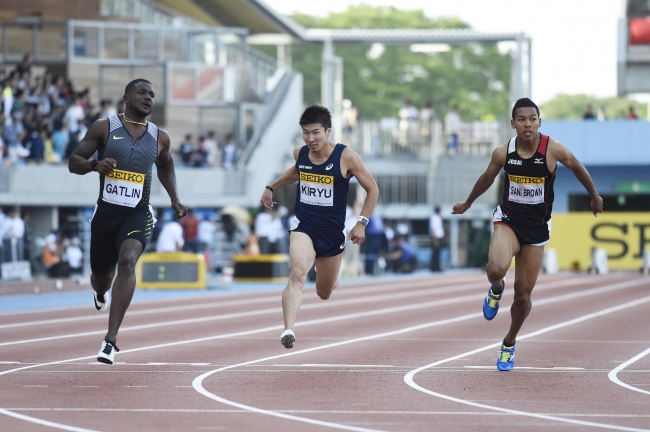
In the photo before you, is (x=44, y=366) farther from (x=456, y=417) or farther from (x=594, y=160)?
(x=594, y=160)

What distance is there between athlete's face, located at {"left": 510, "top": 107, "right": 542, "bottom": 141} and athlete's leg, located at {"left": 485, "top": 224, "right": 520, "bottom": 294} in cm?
86

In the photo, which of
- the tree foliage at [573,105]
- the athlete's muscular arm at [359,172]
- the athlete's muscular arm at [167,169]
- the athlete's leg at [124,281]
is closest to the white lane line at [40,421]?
the athlete's leg at [124,281]

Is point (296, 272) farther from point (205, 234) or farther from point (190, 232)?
point (205, 234)

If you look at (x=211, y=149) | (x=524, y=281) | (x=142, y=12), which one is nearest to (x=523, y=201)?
(x=524, y=281)

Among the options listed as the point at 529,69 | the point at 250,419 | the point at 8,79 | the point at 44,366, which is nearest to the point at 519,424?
the point at 250,419

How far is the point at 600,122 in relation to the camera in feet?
130

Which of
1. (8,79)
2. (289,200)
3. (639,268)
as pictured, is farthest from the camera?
(289,200)

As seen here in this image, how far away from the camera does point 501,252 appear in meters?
10.5

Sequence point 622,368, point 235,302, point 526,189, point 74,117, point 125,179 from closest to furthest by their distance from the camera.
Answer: point 125,179 < point 526,189 < point 622,368 < point 235,302 < point 74,117

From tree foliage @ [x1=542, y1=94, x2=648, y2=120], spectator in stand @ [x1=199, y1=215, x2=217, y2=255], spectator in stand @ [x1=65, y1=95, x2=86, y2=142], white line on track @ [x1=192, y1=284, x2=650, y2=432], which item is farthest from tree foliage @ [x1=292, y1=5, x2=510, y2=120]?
tree foliage @ [x1=542, y1=94, x2=648, y2=120]

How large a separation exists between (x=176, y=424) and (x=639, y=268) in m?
33.3

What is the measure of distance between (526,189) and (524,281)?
780 millimetres

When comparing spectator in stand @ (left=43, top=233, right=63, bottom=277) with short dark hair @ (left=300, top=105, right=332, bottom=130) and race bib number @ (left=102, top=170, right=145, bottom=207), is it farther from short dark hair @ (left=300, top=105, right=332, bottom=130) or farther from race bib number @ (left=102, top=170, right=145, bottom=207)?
short dark hair @ (left=300, top=105, right=332, bottom=130)

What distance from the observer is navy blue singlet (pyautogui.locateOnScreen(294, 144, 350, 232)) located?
10961 mm
